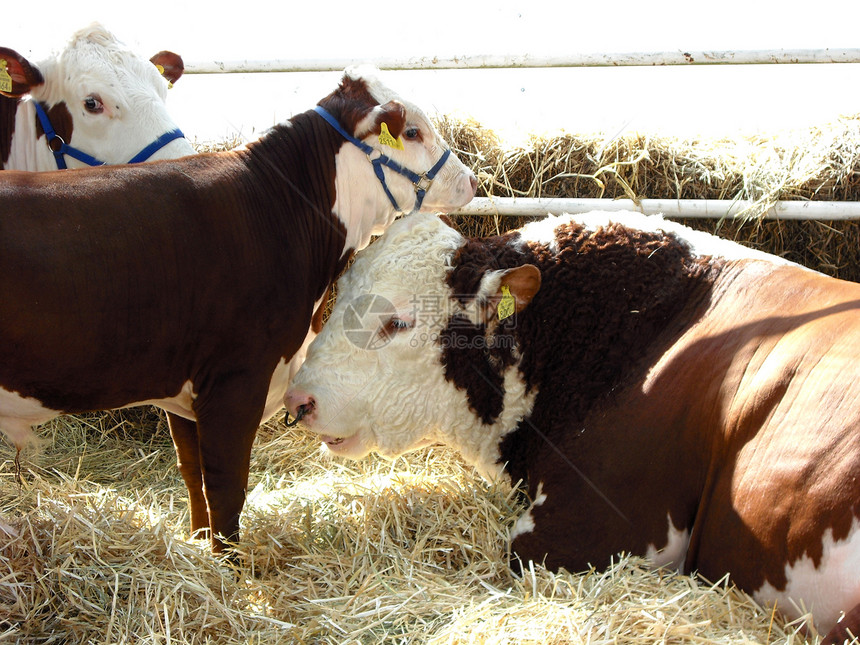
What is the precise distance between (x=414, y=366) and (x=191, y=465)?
1294mm

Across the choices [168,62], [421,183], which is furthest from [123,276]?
[168,62]

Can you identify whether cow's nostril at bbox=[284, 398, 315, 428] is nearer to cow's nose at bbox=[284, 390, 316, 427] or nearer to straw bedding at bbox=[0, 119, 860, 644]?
cow's nose at bbox=[284, 390, 316, 427]

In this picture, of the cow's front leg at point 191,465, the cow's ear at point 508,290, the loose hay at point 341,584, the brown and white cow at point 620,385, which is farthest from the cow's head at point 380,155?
the loose hay at point 341,584

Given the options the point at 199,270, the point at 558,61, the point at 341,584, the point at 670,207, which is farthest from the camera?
the point at 558,61

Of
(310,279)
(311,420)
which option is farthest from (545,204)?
(311,420)

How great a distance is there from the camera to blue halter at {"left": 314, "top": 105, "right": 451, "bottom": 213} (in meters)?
3.70

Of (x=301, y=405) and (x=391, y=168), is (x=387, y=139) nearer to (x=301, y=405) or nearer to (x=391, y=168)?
(x=391, y=168)

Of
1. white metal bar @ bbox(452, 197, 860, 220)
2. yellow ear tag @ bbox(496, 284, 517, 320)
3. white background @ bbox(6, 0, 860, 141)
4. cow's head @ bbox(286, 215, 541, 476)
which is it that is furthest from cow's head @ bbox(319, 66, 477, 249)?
white background @ bbox(6, 0, 860, 141)

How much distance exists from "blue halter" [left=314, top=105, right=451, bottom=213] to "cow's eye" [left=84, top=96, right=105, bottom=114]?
0.98 meters

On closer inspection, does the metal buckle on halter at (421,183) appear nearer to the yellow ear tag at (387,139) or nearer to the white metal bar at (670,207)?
the yellow ear tag at (387,139)

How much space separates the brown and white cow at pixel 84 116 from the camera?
373 cm

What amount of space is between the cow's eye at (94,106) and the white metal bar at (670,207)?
201 centimetres

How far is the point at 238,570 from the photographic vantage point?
3.07m

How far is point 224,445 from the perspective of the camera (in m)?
3.21
